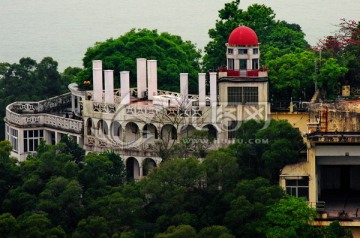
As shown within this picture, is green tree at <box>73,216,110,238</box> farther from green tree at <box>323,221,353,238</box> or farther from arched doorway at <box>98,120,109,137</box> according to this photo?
arched doorway at <box>98,120,109,137</box>

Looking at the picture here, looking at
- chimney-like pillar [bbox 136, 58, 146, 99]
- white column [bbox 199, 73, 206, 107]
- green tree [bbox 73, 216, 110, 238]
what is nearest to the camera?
green tree [bbox 73, 216, 110, 238]

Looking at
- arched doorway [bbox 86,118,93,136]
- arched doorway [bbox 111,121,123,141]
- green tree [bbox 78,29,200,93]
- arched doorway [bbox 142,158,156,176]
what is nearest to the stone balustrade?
arched doorway [bbox 86,118,93,136]

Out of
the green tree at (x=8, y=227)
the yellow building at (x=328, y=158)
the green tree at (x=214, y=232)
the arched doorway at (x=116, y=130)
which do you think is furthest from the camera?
the arched doorway at (x=116, y=130)

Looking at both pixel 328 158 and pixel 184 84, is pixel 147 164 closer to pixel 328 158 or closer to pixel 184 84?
pixel 184 84

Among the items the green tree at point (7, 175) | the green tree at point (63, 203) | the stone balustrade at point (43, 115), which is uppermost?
the stone balustrade at point (43, 115)

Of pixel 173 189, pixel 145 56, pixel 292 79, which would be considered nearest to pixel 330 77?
pixel 292 79

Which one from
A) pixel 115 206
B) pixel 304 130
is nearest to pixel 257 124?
pixel 304 130

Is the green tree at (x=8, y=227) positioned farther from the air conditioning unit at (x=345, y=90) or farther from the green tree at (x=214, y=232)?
the air conditioning unit at (x=345, y=90)

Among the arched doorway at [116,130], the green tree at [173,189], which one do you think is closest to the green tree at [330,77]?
the arched doorway at [116,130]
